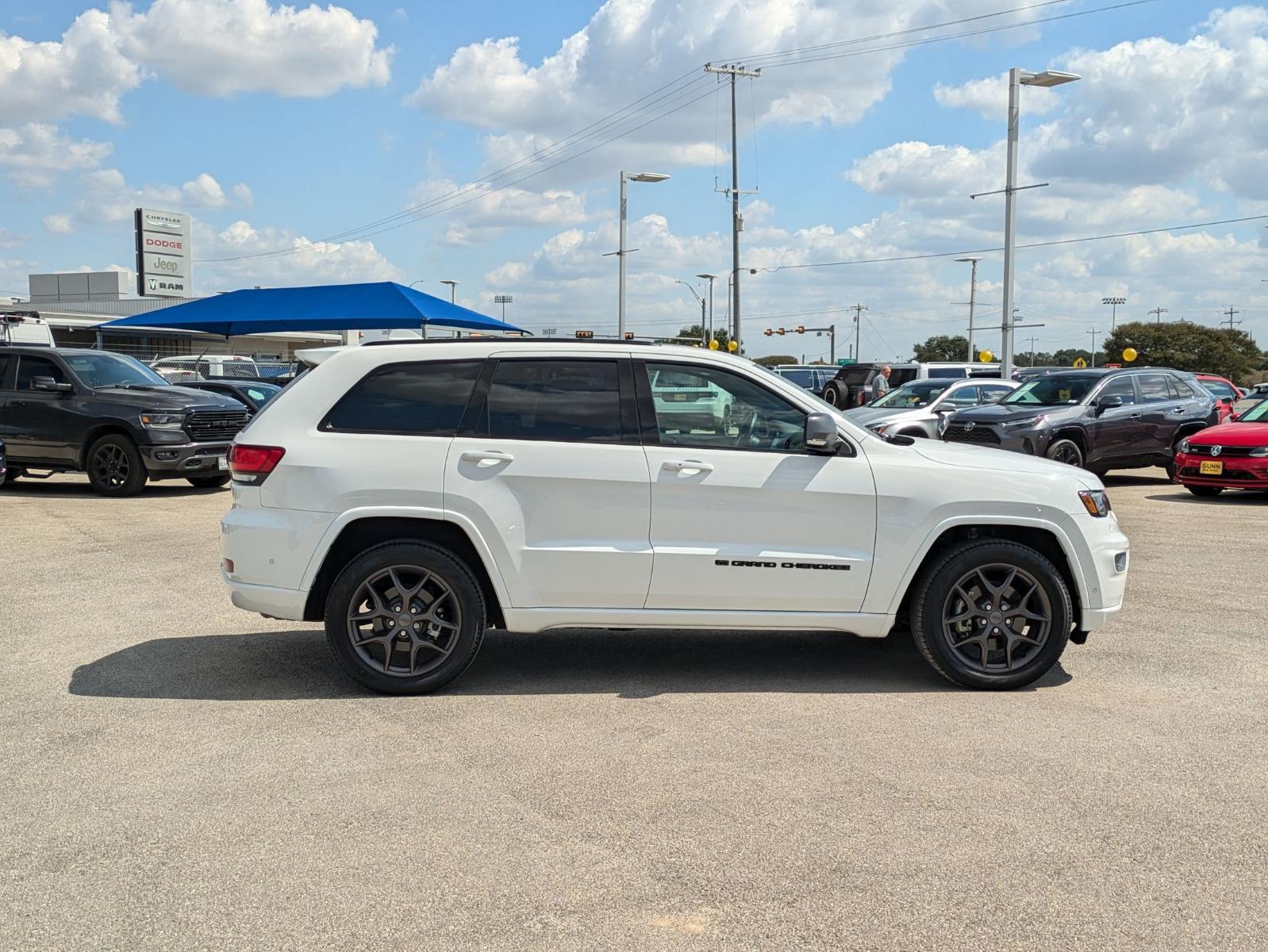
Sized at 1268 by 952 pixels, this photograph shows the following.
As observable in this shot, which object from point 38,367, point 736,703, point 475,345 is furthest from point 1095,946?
point 38,367

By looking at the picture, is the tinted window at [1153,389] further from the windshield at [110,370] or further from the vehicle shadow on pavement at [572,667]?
the windshield at [110,370]

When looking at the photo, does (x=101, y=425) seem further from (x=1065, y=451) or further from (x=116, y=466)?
(x=1065, y=451)

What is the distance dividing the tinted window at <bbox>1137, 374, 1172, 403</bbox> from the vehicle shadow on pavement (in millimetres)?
11523

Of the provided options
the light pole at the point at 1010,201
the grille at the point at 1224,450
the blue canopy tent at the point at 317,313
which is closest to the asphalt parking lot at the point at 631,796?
the grille at the point at 1224,450

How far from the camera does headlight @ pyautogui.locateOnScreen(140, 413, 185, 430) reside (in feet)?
49.0

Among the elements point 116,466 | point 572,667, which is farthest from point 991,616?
point 116,466

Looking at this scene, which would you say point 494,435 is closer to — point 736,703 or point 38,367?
point 736,703

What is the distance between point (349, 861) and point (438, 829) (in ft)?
1.21

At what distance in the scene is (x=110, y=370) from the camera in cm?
1584

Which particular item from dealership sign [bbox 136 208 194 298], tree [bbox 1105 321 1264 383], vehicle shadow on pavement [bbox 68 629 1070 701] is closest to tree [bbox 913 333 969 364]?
tree [bbox 1105 321 1264 383]

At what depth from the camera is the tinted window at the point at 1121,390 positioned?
16.8 meters

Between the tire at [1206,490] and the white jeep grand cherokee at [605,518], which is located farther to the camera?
the tire at [1206,490]

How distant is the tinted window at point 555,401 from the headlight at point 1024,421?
1136 centimetres

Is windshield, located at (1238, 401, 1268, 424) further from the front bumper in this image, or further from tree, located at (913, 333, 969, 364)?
tree, located at (913, 333, 969, 364)
